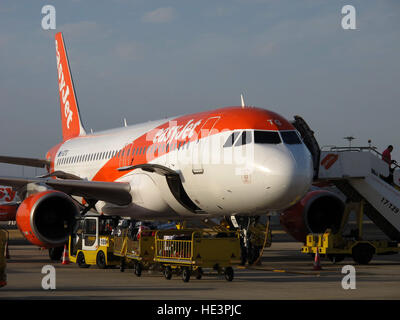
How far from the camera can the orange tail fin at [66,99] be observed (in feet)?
108

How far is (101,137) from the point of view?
27.3 meters

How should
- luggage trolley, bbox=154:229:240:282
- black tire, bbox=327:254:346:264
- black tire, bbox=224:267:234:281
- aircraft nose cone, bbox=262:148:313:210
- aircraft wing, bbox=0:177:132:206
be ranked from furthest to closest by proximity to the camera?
1. aircraft wing, bbox=0:177:132:206
2. black tire, bbox=327:254:346:264
3. aircraft nose cone, bbox=262:148:313:210
4. black tire, bbox=224:267:234:281
5. luggage trolley, bbox=154:229:240:282

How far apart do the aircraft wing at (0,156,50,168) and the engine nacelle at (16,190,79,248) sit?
8469mm

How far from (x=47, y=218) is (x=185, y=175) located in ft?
15.0

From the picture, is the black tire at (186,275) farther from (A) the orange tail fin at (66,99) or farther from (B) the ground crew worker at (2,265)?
(A) the orange tail fin at (66,99)

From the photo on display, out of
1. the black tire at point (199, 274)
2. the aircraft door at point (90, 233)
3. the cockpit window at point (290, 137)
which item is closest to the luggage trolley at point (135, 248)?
the aircraft door at point (90, 233)

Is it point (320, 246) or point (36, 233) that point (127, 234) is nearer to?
point (36, 233)

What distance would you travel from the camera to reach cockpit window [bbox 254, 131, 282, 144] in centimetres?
1666

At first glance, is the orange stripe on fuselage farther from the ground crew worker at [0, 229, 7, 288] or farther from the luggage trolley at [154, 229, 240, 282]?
the ground crew worker at [0, 229, 7, 288]

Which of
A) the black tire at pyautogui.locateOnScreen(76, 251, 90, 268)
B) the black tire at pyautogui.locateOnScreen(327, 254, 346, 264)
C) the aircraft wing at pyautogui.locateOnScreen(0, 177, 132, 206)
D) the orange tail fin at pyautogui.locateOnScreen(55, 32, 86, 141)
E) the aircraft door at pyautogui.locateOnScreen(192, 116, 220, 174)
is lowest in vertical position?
the black tire at pyautogui.locateOnScreen(327, 254, 346, 264)

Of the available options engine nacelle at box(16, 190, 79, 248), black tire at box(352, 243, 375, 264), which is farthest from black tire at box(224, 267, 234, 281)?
black tire at box(352, 243, 375, 264)
